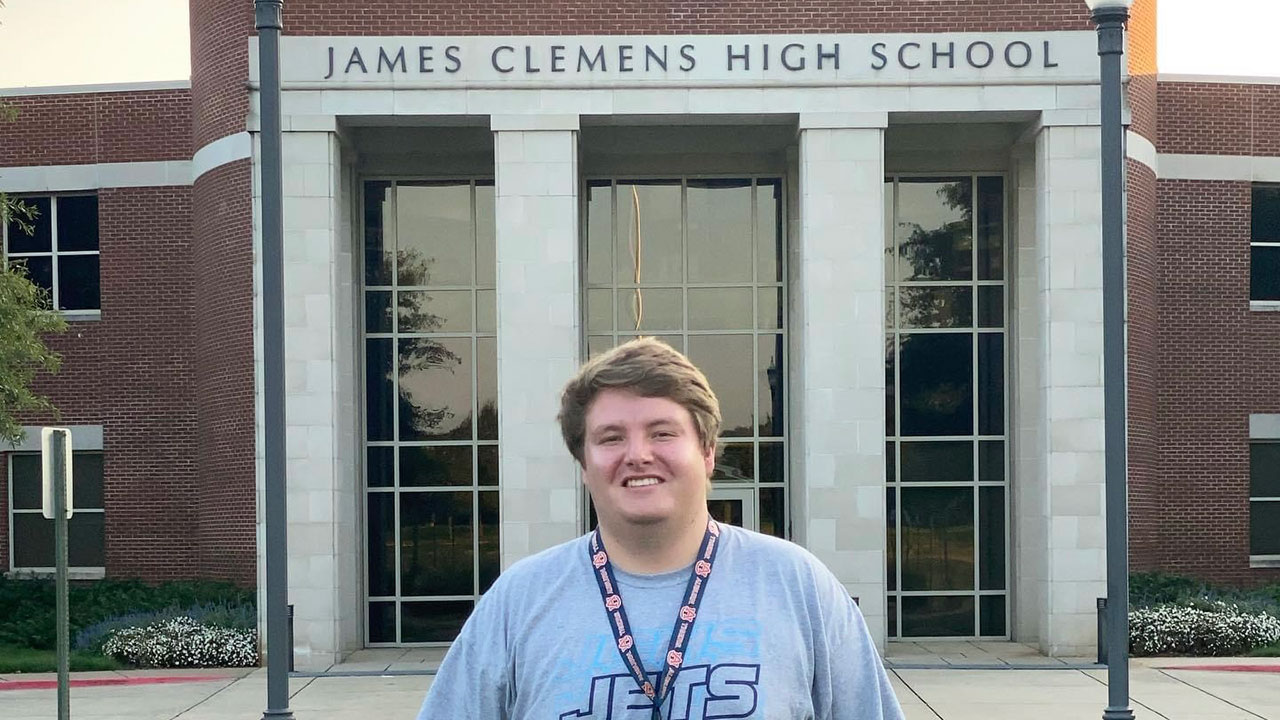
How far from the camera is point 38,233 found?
2428cm

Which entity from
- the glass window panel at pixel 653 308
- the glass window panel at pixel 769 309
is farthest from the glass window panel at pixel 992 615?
the glass window panel at pixel 653 308

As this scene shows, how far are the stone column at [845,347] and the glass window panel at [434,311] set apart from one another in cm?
509

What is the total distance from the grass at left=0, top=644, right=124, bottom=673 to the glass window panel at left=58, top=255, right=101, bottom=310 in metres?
6.46

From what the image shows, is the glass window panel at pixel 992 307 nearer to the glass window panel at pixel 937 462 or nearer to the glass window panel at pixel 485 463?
the glass window panel at pixel 937 462

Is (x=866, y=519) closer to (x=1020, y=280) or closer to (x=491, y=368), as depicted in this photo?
(x=1020, y=280)

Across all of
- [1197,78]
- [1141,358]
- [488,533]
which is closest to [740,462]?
[488,533]

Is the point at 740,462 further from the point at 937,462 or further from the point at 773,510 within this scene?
the point at 937,462

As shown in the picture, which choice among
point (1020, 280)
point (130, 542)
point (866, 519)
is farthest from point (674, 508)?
point (130, 542)

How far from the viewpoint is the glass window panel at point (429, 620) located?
69.3ft

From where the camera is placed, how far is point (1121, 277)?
11.0 metres

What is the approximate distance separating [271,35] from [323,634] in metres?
9.46

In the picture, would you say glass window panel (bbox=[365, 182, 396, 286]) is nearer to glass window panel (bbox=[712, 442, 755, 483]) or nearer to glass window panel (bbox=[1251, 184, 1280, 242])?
glass window panel (bbox=[712, 442, 755, 483])

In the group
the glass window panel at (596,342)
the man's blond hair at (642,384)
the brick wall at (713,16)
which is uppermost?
the brick wall at (713,16)

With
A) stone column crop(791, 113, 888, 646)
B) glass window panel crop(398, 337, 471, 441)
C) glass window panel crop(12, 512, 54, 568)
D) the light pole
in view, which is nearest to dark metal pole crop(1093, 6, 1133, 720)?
the light pole
